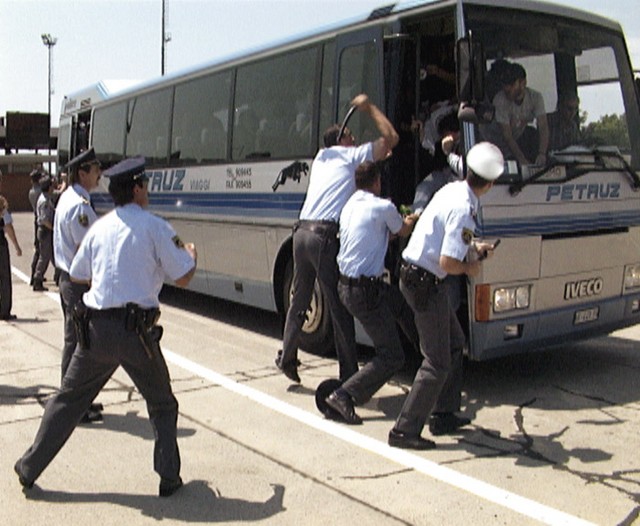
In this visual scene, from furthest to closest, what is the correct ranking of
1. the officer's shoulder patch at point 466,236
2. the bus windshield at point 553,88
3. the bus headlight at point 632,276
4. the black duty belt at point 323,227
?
the bus headlight at point 632,276, the bus windshield at point 553,88, the black duty belt at point 323,227, the officer's shoulder patch at point 466,236

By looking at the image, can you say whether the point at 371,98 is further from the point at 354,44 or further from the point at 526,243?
the point at 526,243

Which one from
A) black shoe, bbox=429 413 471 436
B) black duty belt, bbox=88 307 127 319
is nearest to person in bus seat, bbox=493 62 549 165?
black shoe, bbox=429 413 471 436

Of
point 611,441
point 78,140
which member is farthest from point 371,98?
point 78,140

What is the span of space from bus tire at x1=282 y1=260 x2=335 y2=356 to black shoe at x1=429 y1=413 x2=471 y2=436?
2202mm

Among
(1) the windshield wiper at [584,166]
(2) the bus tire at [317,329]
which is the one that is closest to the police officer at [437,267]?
(1) the windshield wiper at [584,166]

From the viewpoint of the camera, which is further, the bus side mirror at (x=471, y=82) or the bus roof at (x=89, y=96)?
the bus roof at (x=89, y=96)

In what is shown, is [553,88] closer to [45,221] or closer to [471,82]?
[471,82]

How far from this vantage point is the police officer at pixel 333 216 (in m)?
6.20

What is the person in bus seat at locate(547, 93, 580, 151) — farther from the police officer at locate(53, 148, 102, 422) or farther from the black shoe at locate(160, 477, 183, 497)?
the black shoe at locate(160, 477, 183, 497)

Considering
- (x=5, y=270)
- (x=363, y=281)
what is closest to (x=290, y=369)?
(x=363, y=281)

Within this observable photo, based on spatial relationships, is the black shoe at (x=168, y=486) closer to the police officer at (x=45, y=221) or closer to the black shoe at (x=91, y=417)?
the black shoe at (x=91, y=417)

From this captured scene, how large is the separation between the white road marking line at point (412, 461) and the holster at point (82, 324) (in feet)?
6.32

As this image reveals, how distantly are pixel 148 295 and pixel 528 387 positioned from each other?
145 inches

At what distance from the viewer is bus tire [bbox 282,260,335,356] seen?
25.3 ft
